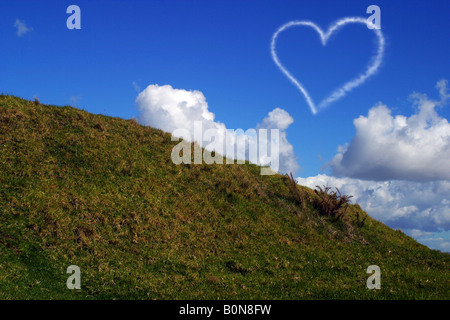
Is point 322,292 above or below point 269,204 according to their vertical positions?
below

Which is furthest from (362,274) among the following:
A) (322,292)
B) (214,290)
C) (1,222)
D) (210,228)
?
(1,222)

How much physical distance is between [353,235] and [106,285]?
21.9 m

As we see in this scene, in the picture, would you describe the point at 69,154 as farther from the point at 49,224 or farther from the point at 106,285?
the point at 106,285

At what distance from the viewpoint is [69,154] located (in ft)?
85.9

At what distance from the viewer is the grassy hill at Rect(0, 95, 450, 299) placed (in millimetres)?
16094

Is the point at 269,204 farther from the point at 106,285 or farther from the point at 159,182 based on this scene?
the point at 106,285

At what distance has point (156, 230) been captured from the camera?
867 inches

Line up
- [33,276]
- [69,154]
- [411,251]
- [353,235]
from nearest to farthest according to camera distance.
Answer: [33,276] < [69,154] < [411,251] < [353,235]

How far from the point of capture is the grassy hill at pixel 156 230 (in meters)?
16.1

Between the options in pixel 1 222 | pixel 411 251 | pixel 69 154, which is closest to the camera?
pixel 1 222

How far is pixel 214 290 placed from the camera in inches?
632
